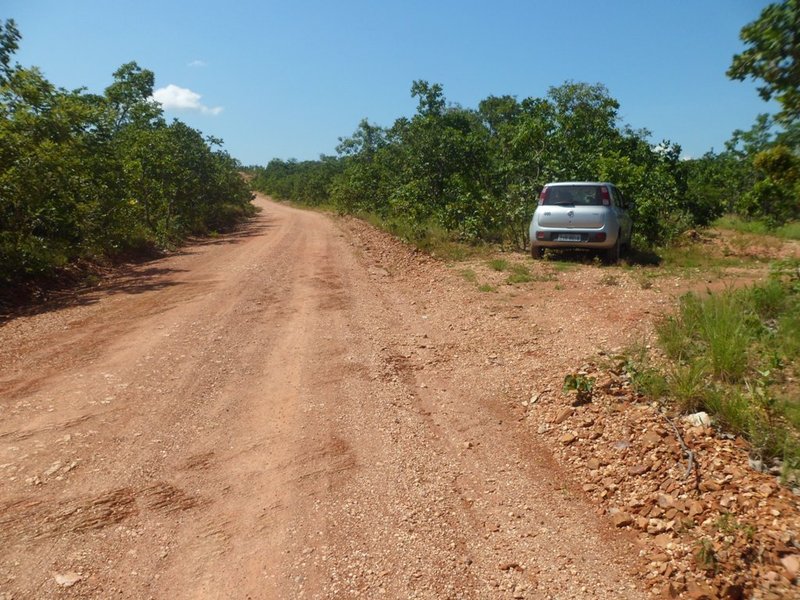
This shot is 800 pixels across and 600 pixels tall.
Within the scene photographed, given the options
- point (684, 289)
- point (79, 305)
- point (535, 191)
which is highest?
point (535, 191)

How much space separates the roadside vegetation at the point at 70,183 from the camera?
980 cm

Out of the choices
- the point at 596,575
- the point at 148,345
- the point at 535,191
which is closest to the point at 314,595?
the point at 596,575

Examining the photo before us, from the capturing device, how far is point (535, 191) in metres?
13.8

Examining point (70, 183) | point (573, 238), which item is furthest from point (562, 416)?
point (70, 183)

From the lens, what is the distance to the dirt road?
278cm

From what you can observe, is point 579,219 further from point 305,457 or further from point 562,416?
point 305,457

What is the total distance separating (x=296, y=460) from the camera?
12.5ft

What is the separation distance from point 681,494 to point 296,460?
243cm

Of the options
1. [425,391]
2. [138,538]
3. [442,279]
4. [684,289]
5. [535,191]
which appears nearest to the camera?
[138,538]

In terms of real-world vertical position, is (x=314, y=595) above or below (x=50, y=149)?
below

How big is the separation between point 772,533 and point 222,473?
3174 mm

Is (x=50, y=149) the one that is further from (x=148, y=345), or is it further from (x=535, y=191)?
(x=535, y=191)

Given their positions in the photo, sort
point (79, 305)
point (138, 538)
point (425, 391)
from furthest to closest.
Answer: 1. point (79, 305)
2. point (425, 391)
3. point (138, 538)

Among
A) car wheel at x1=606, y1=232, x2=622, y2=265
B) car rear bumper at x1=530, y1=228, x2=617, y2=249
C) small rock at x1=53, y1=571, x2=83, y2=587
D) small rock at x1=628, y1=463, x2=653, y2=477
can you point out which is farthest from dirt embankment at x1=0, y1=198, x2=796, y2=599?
car wheel at x1=606, y1=232, x2=622, y2=265
